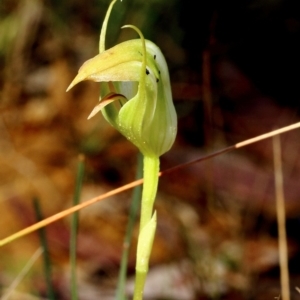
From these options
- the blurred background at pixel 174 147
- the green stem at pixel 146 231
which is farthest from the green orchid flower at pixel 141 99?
the blurred background at pixel 174 147

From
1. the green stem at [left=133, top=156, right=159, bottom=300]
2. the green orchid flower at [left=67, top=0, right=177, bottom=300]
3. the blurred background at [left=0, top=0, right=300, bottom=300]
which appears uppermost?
the green orchid flower at [left=67, top=0, right=177, bottom=300]

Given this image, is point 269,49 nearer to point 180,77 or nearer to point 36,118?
point 180,77

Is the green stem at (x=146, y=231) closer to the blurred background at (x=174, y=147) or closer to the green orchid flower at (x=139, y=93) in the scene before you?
the green orchid flower at (x=139, y=93)

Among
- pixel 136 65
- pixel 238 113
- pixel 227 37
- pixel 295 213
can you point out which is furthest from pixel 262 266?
pixel 136 65

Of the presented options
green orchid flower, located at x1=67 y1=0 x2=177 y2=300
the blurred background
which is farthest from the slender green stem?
the blurred background

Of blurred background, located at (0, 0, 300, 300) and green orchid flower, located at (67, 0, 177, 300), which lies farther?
blurred background, located at (0, 0, 300, 300)

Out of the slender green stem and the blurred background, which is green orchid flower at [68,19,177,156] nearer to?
the slender green stem

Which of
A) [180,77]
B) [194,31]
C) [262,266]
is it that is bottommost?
[262,266]
